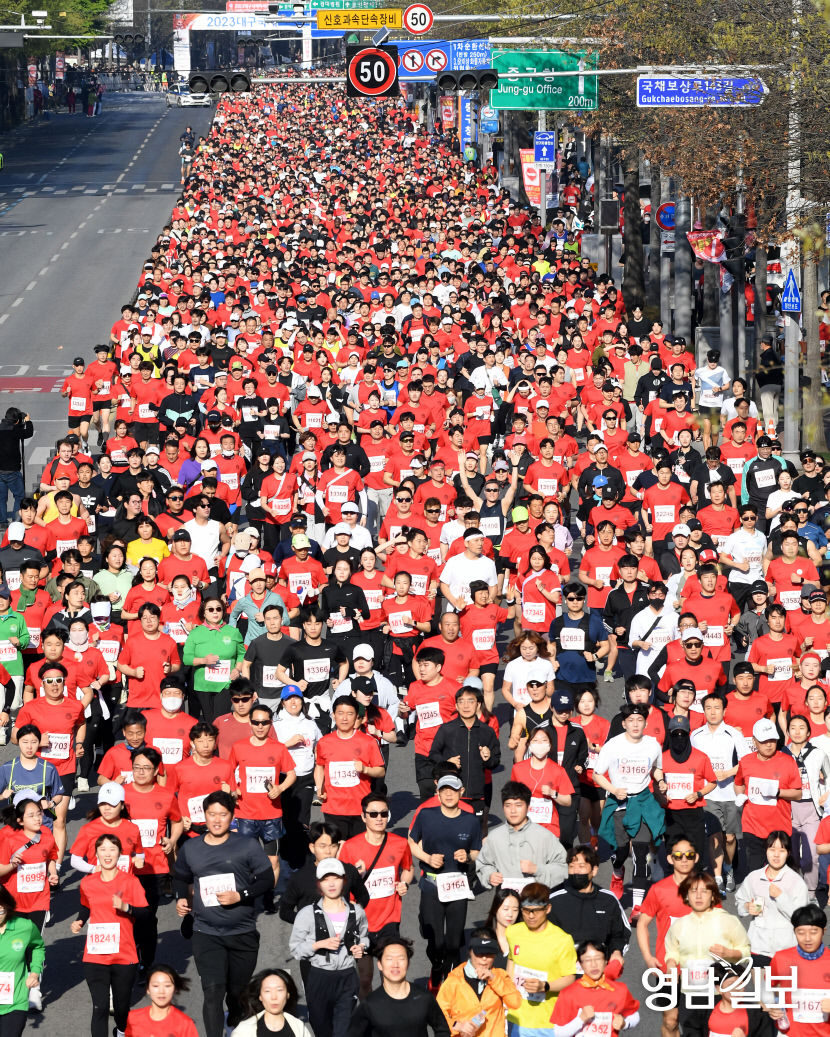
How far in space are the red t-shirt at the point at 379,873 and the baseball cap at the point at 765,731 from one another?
2826 millimetres

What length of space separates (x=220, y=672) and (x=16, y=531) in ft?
13.6


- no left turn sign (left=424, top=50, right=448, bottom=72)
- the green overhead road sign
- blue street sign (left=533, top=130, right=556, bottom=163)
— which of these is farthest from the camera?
blue street sign (left=533, top=130, right=556, bottom=163)

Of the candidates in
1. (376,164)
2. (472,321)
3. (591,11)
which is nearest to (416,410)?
(472,321)

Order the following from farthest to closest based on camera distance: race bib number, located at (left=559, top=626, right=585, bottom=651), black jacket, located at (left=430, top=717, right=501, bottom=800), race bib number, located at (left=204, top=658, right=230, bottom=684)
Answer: race bib number, located at (left=559, top=626, right=585, bottom=651), race bib number, located at (left=204, top=658, right=230, bottom=684), black jacket, located at (left=430, top=717, right=501, bottom=800)

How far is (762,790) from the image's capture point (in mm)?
12711

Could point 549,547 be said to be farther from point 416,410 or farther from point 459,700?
point 416,410

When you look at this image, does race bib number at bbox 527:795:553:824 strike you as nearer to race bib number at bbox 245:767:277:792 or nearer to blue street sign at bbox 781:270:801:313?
race bib number at bbox 245:767:277:792

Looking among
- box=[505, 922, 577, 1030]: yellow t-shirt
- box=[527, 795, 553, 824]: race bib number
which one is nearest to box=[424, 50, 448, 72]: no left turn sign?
box=[527, 795, 553, 824]: race bib number

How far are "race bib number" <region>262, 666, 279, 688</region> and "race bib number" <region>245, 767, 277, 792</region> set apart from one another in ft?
6.39

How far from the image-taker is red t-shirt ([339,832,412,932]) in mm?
11031

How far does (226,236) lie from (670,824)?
3172 centimetres

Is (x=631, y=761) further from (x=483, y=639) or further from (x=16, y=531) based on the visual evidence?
(x=16, y=531)

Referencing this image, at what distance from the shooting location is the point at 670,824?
13.0m

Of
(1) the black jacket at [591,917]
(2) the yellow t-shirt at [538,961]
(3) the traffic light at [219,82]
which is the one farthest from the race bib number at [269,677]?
(3) the traffic light at [219,82]
